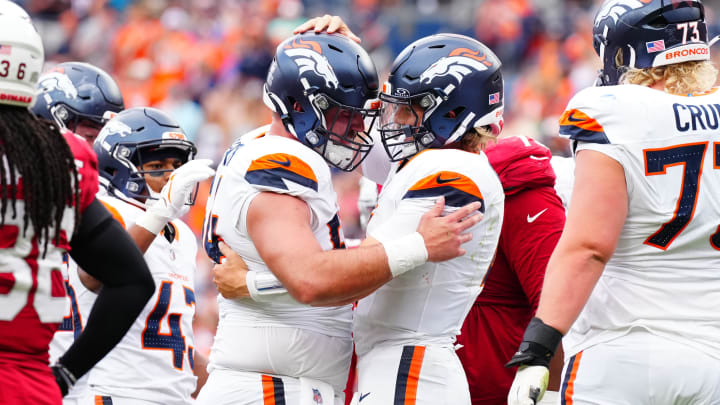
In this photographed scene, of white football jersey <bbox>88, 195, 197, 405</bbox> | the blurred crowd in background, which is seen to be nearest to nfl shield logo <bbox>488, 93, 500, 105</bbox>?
white football jersey <bbox>88, 195, 197, 405</bbox>

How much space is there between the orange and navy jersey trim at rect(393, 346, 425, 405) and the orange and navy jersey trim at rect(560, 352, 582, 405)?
0.49 m

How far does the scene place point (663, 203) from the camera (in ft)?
10.1

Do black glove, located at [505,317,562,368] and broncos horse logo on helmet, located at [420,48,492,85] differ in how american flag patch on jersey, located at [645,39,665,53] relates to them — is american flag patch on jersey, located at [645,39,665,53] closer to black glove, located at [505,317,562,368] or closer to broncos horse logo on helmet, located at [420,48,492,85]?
broncos horse logo on helmet, located at [420,48,492,85]

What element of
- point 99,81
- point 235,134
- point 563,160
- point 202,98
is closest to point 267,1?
point 202,98

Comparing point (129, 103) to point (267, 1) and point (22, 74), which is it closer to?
point (267, 1)

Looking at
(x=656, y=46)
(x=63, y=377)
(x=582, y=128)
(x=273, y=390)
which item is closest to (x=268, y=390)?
(x=273, y=390)

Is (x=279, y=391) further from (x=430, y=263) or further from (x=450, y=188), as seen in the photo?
(x=450, y=188)

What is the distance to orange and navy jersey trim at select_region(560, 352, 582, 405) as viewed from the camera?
3.15 metres

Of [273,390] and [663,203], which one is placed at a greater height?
[663,203]

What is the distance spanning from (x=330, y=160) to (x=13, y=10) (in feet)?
4.33

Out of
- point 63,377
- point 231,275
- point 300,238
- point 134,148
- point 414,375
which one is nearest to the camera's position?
point 63,377

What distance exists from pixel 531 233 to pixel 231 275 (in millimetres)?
1237

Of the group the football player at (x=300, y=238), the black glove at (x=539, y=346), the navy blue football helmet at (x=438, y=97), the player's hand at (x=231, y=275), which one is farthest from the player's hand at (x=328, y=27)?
the black glove at (x=539, y=346)

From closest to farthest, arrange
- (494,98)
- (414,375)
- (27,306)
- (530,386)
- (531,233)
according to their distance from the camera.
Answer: (27,306) < (530,386) < (414,375) < (494,98) < (531,233)
